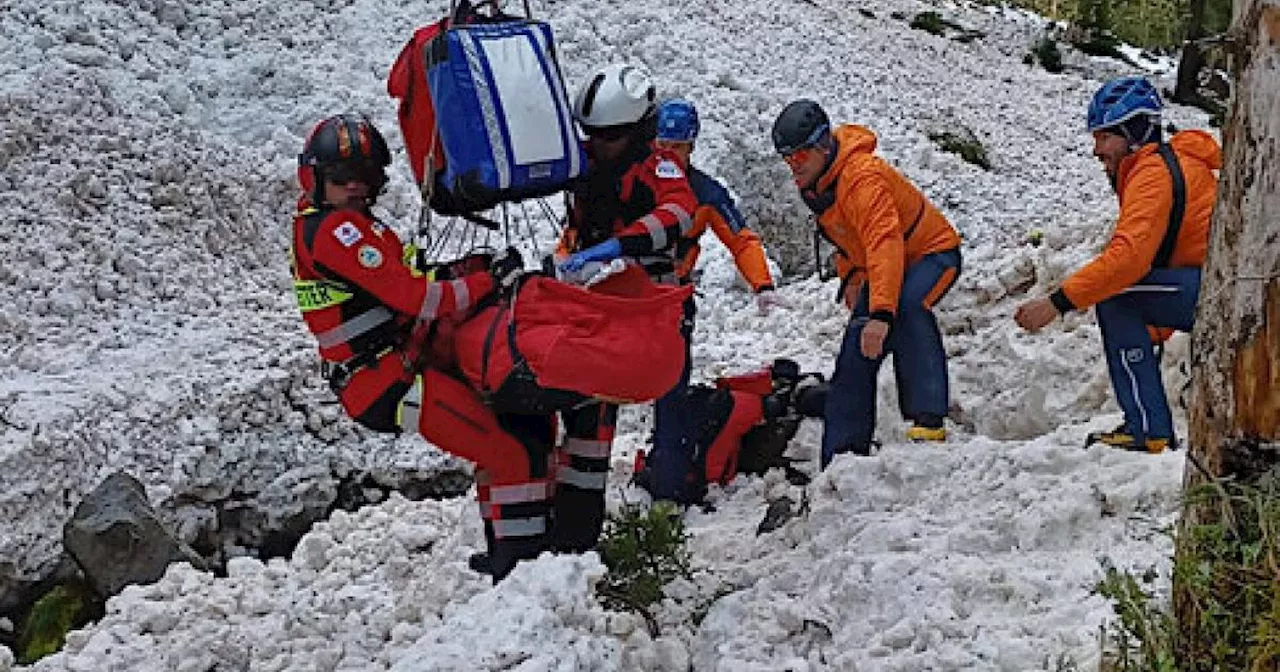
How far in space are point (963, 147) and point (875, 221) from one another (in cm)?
988

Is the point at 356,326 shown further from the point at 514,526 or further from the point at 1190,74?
the point at 1190,74

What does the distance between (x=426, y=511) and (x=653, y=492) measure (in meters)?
1.04

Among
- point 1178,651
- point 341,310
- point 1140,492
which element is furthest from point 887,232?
point 1178,651

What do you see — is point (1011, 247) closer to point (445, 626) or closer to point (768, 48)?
point (445, 626)

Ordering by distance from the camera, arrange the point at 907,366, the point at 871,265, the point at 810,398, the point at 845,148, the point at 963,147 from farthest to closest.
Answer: the point at 963,147 → the point at 810,398 → the point at 907,366 → the point at 845,148 → the point at 871,265

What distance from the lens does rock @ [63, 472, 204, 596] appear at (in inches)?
277

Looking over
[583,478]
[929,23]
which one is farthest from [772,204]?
[929,23]

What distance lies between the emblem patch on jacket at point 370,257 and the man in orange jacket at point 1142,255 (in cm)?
247

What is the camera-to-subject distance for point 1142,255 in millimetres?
5336

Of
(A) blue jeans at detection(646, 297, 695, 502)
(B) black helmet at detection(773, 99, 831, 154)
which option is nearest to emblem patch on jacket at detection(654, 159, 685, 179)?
(B) black helmet at detection(773, 99, 831, 154)

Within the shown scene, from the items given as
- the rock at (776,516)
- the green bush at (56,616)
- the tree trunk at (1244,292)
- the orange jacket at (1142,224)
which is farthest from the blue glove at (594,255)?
the green bush at (56,616)

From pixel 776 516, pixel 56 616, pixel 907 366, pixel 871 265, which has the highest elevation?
pixel 871 265

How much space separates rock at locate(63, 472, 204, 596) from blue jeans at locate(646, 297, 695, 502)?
2470 millimetres

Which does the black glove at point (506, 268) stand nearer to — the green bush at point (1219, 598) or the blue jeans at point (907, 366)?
the blue jeans at point (907, 366)
